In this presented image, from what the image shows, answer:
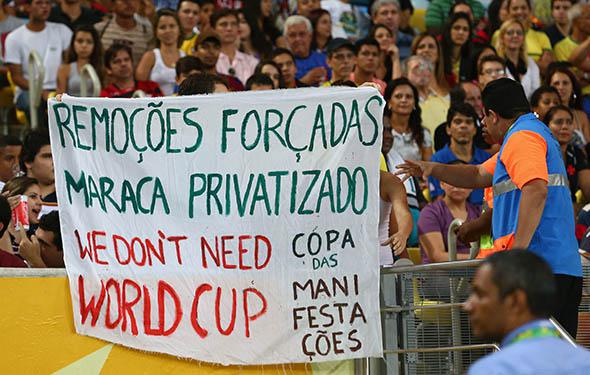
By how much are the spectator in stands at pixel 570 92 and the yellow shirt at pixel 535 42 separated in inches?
51.3

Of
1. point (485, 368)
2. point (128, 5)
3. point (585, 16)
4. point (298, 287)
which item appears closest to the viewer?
point (485, 368)

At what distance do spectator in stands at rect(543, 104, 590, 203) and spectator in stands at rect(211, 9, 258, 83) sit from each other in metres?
2.96

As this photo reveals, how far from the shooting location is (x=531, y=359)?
173 inches

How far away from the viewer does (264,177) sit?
7672mm

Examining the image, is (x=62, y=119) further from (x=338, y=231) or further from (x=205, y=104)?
(x=338, y=231)

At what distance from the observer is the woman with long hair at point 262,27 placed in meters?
14.7

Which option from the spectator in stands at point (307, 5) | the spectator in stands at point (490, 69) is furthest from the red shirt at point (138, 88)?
the spectator in stands at point (490, 69)

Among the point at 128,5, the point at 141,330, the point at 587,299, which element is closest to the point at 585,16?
the point at 128,5

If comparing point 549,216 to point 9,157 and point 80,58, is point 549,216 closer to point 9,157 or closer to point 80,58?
point 9,157

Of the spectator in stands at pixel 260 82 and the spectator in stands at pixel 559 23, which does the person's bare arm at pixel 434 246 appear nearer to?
the spectator in stands at pixel 260 82

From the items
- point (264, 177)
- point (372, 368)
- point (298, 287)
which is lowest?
point (372, 368)

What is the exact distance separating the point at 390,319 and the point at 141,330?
1336mm

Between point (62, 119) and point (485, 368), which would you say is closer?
point (485, 368)

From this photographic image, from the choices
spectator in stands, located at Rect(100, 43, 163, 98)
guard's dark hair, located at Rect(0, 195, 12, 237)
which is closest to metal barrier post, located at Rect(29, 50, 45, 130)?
spectator in stands, located at Rect(100, 43, 163, 98)
